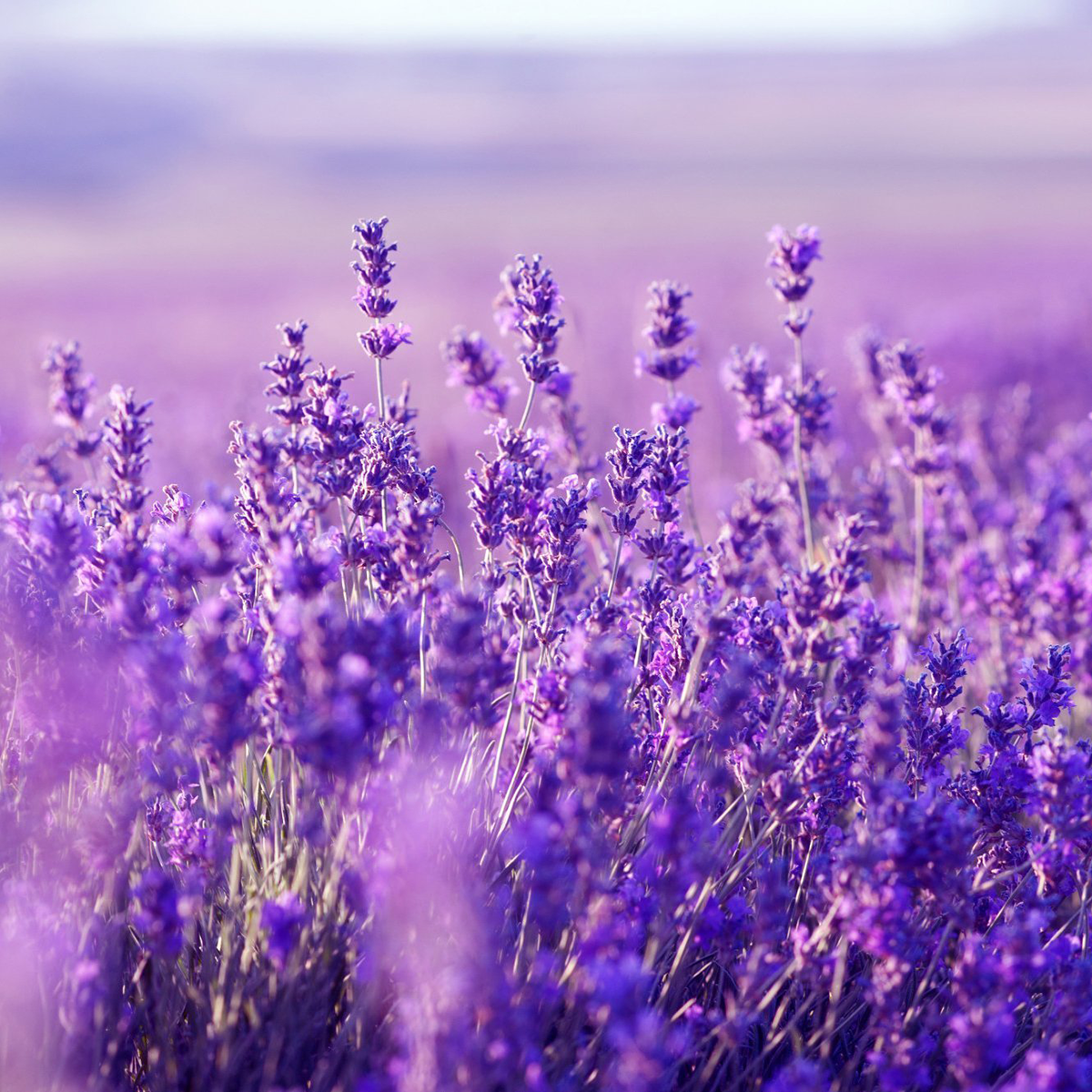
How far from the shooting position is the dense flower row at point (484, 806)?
1.66 metres

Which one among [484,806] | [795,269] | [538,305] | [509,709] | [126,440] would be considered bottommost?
[484,806]

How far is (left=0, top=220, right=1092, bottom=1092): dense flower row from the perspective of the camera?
1.66 metres

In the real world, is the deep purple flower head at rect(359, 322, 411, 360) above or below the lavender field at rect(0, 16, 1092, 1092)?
above

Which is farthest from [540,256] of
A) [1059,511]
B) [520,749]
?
[1059,511]

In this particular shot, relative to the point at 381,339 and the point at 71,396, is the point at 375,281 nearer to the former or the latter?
the point at 381,339

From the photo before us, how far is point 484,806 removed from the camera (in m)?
2.26

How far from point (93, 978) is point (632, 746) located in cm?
95

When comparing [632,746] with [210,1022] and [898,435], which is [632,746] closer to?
[210,1022]

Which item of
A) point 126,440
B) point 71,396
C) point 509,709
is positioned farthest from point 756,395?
point 71,396

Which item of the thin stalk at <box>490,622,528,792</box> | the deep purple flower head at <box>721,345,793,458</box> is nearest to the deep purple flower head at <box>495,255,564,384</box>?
the deep purple flower head at <box>721,345,793,458</box>

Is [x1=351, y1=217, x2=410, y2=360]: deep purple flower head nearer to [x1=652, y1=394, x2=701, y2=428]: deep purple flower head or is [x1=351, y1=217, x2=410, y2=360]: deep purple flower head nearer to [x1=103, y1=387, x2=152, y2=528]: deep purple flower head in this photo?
[x1=103, y1=387, x2=152, y2=528]: deep purple flower head

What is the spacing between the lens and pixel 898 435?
24.8ft

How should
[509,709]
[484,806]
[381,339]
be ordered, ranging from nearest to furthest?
[509,709]
[484,806]
[381,339]

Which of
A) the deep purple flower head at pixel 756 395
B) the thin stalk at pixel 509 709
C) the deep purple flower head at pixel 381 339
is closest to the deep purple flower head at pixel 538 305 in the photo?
the deep purple flower head at pixel 381 339
